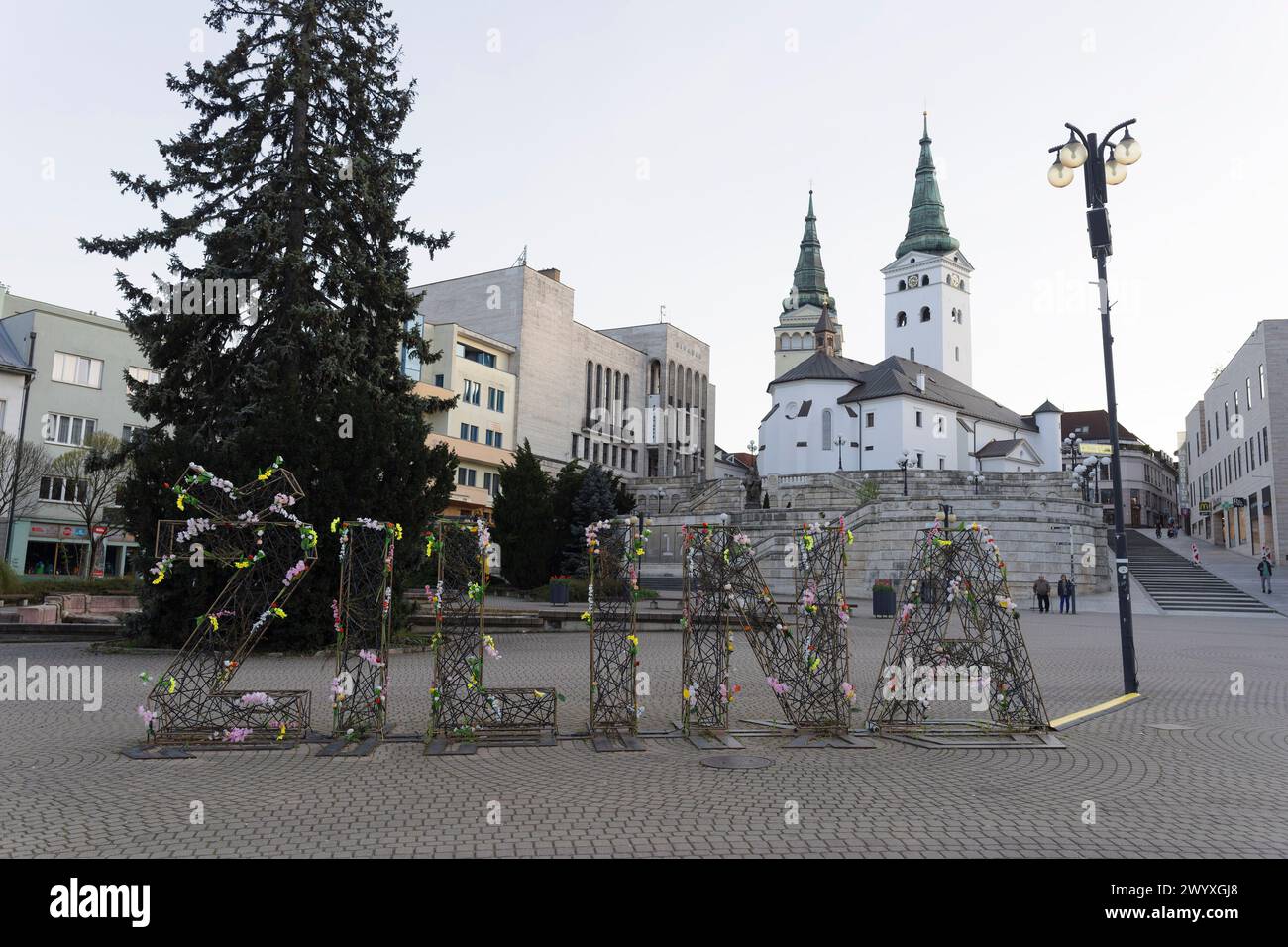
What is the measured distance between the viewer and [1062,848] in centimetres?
631

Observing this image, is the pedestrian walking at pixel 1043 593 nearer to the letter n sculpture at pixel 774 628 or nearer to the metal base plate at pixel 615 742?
the letter n sculpture at pixel 774 628

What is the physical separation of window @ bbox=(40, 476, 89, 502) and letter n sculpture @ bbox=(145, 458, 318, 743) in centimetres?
3363

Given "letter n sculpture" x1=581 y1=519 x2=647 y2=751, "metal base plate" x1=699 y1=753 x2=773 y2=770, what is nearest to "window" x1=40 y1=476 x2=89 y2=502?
"letter n sculpture" x1=581 y1=519 x2=647 y2=751

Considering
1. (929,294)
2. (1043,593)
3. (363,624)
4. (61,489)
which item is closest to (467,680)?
(363,624)

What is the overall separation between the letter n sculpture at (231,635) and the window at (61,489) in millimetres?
33634

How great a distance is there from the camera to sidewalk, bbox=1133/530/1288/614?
37.5 metres

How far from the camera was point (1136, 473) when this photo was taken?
107938mm

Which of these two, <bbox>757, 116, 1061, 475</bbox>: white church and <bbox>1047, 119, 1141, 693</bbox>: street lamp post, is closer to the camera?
<bbox>1047, 119, 1141, 693</bbox>: street lamp post

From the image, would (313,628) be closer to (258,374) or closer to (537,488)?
(258,374)

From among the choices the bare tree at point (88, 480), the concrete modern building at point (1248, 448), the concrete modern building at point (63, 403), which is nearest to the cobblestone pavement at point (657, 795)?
the bare tree at point (88, 480)

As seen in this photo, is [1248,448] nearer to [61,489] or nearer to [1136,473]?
[1136,473]

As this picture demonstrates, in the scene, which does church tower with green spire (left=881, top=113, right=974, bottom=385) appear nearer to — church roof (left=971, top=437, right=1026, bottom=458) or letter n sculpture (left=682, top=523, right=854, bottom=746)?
church roof (left=971, top=437, right=1026, bottom=458)
